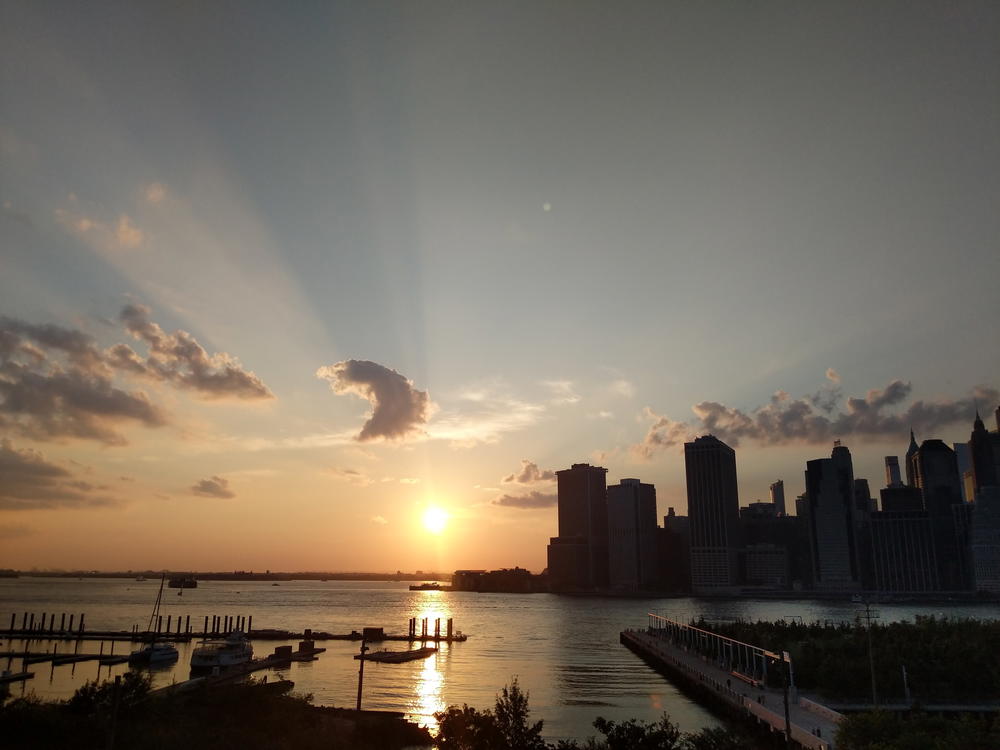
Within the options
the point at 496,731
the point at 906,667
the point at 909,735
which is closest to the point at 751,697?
the point at 906,667

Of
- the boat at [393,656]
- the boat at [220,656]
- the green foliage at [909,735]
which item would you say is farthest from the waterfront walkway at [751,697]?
the boat at [220,656]

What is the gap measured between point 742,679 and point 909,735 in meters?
38.1

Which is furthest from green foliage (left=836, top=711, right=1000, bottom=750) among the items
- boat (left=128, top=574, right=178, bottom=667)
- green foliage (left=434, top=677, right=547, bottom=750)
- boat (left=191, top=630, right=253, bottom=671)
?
boat (left=128, top=574, right=178, bottom=667)

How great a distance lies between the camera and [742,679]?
7481cm

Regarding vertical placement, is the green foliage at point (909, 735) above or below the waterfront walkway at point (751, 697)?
above

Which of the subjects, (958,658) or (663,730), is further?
(958,658)

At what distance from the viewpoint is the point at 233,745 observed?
41531 millimetres

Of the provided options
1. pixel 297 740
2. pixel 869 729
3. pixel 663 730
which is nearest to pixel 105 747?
pixel 297 740

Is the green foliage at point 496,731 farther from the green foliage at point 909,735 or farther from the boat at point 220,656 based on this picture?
the boat at point 220,656

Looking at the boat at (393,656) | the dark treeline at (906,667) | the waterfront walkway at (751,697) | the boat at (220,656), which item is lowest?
the boat at (393,656)

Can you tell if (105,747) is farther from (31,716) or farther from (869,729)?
(869,729)

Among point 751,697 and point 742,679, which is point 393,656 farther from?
point 751,697

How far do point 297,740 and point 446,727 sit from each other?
1362cm

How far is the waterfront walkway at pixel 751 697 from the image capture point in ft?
161
